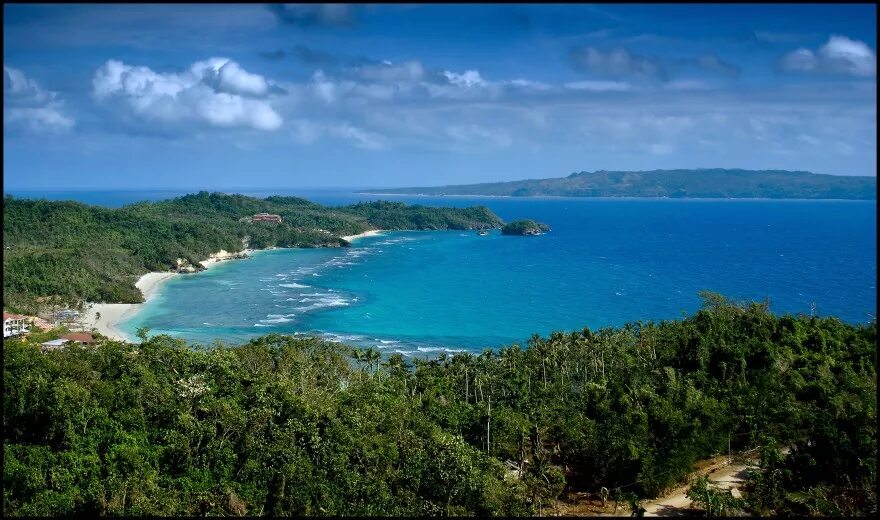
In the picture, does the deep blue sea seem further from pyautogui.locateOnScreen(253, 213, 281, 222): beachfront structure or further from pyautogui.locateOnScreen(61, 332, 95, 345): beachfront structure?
pyautogui.locateOnScreen(253, 213, 281, 222): beachfront structure

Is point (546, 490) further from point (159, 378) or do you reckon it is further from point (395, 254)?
point (395, 254)

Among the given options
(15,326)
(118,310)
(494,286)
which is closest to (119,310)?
(118,310)

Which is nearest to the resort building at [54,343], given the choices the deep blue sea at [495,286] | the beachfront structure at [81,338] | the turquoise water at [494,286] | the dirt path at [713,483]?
the beachfront structure at [81,338]

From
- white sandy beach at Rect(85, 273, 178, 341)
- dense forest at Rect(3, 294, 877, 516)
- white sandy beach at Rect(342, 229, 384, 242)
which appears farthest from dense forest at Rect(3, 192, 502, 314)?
dense forest at Rect(3, 294, 877, 516)

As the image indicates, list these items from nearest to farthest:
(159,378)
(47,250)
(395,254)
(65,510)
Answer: (65,510)
(159,378)
(47,250)
(395,254)

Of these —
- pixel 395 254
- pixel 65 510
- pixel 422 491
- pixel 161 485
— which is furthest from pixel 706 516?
pixel 395 254

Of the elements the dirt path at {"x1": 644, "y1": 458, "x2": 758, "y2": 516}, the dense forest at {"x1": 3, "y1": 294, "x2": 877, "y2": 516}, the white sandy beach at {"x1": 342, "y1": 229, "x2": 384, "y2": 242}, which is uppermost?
the white sandy beach at {"x1": 342, "y1": 229, "x2": 384, "y2": 242}

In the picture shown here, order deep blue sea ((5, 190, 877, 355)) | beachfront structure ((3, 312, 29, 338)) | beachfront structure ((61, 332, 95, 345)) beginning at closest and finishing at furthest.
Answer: beachfront structure ((61, 332, 95, 345)) → beachfront structure ((3, 312, 29, 338)) → deep blue sea ((5, 190, 877, 355))
